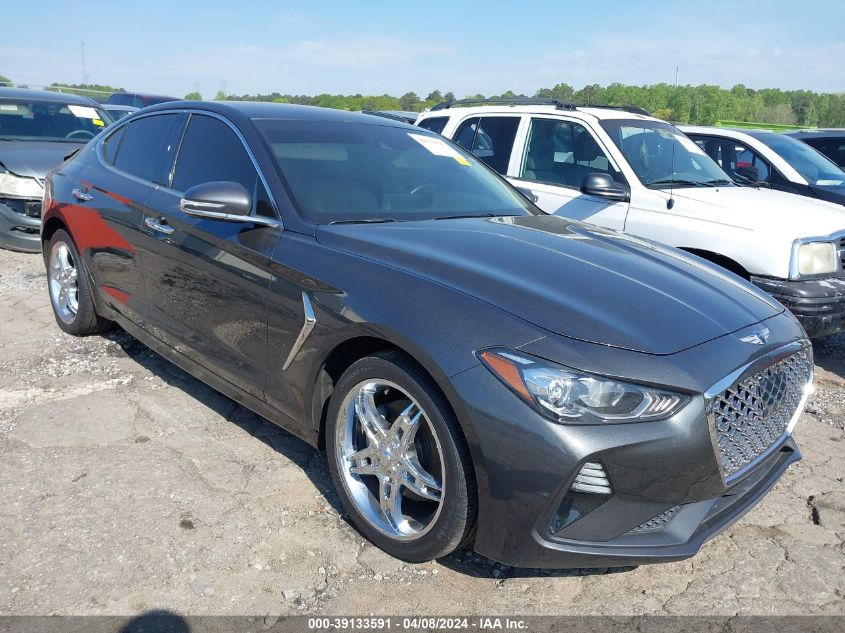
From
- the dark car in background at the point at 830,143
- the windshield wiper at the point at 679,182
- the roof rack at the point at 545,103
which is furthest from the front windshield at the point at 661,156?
the dark car in background at the point at 830,143

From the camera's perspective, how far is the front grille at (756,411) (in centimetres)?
233

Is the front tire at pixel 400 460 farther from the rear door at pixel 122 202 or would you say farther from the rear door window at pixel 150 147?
the rear door window at pixel 150 147

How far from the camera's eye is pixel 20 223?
24.3 feet

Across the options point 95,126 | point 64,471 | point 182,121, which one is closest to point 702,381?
point 64,471

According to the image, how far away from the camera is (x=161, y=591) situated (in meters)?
2.50

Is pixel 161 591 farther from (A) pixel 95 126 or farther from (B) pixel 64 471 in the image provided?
(A) pixel 95 126

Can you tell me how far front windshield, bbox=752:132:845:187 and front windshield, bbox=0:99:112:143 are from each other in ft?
25.8

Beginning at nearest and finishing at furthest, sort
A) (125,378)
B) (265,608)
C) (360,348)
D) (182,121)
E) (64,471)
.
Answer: (265,608) → (360,348) → (64,471) → (182,121) → (125,378)

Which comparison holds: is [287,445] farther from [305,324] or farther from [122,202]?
[122,202]

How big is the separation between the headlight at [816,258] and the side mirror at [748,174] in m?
2.50

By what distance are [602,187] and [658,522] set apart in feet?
11.3

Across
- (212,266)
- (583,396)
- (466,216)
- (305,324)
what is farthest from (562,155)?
(583,396)

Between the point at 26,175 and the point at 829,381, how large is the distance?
24.5 feet

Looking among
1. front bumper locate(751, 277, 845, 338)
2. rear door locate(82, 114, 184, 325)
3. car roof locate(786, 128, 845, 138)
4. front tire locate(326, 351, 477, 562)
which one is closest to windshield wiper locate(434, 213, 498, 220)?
front tire locate(326, 351, 477, 562)
